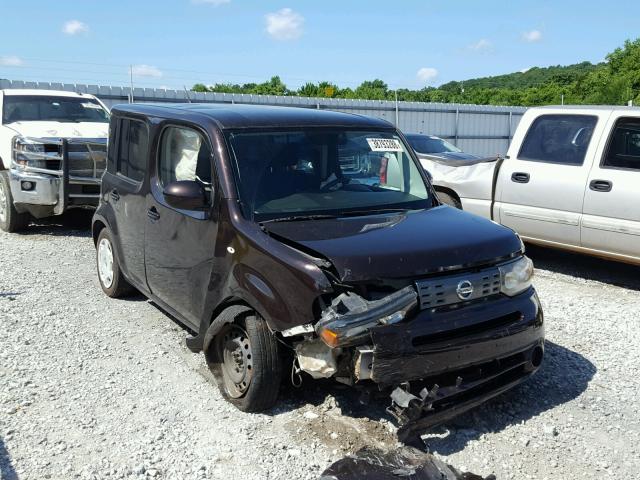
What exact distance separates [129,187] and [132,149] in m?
0.35

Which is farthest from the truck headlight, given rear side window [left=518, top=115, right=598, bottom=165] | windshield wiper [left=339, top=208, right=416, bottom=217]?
rear side window [left=518, top=115, right=598, bottom=165]

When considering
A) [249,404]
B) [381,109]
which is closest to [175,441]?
[249,404]

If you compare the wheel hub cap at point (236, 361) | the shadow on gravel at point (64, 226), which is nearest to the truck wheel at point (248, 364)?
the wheel hub cap at point (236, 361)

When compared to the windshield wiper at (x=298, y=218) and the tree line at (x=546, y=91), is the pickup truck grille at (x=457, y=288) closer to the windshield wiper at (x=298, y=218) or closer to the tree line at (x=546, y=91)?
the windshield wiper at (x=298, y=218)

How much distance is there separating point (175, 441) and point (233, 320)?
0.78 meters

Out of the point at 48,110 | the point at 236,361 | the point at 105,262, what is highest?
the point at 48,110

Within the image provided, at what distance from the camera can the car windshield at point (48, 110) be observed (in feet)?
32.9

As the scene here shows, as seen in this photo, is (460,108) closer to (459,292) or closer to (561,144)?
(561,144)

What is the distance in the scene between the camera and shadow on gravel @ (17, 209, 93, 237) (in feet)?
32.2

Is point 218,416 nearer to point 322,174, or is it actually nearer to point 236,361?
point 236,361

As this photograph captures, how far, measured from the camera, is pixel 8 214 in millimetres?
9477

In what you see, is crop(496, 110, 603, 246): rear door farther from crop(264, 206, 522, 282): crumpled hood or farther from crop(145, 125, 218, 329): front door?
crop(145, 125, 218, 329): front door

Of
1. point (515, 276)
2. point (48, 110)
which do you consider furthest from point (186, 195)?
point (48, 110)

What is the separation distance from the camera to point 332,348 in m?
3.29
